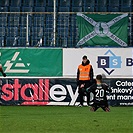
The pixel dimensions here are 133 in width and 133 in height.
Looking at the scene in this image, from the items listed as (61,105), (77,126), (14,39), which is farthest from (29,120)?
(14,39)

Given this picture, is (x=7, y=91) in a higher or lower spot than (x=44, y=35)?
lower

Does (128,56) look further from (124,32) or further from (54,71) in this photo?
(54,71)

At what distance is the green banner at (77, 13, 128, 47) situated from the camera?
2373 centimetres

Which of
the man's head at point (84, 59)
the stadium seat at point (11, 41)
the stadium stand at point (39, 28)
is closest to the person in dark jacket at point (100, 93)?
the man's head at point (84, 59)

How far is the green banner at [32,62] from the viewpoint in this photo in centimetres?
2438

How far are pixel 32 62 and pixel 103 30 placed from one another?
3066 millimetres

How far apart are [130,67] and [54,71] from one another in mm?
2915

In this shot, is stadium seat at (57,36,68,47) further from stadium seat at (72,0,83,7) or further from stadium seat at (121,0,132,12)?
stadium seat at (121,0,132,12)

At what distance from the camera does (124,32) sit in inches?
939

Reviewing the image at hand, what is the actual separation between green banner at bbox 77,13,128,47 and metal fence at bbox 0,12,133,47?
1.02 meters

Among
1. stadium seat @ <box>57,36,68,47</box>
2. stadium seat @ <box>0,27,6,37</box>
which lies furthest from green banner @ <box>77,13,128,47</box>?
stadium seat @ <box>0,27,6,37</box>

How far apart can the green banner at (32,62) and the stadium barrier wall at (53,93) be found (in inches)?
19.0

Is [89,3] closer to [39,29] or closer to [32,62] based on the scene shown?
[39,29]

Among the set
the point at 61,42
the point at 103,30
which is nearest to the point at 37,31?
the point at 61,42
